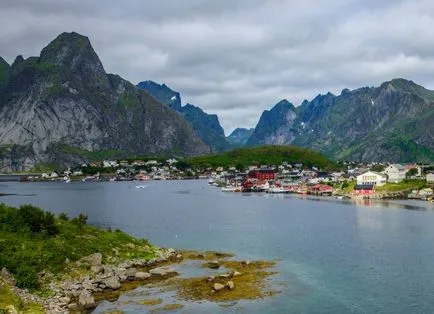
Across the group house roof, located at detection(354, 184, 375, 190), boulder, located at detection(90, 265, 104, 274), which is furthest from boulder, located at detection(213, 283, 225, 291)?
house roof, located at detection(354, 184, 375, 190)

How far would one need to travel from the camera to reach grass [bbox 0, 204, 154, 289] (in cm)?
5566

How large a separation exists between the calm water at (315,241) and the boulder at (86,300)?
971 mm

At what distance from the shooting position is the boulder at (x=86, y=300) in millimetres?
Result: 51469

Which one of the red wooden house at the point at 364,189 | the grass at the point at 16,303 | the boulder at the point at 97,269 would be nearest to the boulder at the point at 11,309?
the grass at the point at 16,303

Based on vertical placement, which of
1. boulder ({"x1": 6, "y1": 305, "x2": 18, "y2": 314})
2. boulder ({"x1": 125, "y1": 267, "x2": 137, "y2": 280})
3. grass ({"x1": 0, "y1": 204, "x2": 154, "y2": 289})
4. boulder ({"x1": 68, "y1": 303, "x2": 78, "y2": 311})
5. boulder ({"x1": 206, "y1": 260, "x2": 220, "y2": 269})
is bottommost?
boulder ({"x1": 68, "y1": 303, "x2": 78, "y2": 311})

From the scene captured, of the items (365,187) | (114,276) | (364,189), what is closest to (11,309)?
(114,276)

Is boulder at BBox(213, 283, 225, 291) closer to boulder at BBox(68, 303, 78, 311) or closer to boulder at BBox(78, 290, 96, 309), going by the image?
boulder at BBox(78, 290, 96, 309)

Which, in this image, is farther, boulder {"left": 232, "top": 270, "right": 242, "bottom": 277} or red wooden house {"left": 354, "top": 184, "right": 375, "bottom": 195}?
red wooden house {"left": 354, "top": 184, "right": 375, "bottom": 195}

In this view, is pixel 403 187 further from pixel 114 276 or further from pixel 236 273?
pixel 114 276

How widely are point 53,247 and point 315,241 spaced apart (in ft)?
163

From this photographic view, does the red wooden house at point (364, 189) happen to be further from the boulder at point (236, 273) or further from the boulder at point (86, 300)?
the boulder at point (86, 300)

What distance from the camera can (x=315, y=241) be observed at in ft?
305

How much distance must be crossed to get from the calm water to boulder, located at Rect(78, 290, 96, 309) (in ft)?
3.19

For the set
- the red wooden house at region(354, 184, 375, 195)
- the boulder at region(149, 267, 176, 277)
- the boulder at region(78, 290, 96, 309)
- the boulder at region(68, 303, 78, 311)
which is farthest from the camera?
the red wooden house at region(354, 184, 375, 195)
